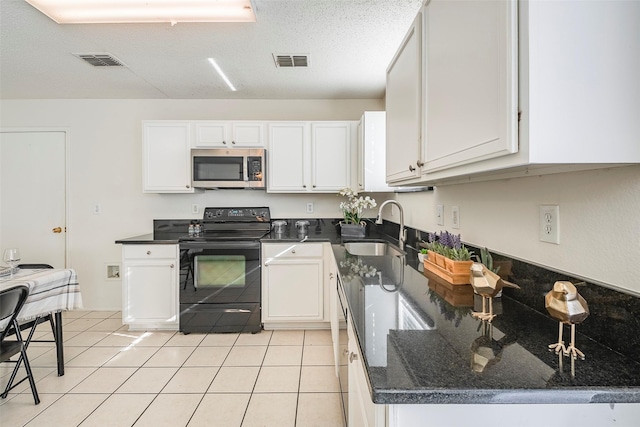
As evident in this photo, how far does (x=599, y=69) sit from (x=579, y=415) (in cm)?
73

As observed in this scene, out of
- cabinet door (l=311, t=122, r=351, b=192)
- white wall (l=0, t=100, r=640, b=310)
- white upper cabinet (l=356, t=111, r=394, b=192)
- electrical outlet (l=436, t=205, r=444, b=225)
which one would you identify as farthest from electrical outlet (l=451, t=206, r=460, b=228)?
white wall (l=0, t=100, r=640, b=310)

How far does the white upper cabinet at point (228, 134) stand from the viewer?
2.98 meters

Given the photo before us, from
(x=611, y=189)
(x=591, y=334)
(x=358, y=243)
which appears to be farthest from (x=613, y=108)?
(x=358, y=243)

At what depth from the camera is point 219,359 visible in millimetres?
2299

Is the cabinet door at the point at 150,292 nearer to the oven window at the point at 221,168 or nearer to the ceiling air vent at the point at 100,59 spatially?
the oven window at the point at 221,168

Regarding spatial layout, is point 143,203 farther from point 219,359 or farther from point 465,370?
point 465,370

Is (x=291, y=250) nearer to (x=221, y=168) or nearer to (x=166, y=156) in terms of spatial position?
(x=221, y=168)

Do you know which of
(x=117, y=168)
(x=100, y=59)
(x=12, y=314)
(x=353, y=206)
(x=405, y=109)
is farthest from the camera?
(x=117, y=168)

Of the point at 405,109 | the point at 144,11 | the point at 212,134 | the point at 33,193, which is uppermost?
the point at 144,11

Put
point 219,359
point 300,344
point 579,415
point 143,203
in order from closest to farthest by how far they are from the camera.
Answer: point 579,415
point 219,359
point 300,344
point 143,203

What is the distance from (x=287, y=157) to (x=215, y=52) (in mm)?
1073

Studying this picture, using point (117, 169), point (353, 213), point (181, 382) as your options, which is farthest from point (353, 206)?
point (117, 169)

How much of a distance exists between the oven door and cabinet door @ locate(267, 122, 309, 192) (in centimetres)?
69

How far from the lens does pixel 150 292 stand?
275 centimetres
